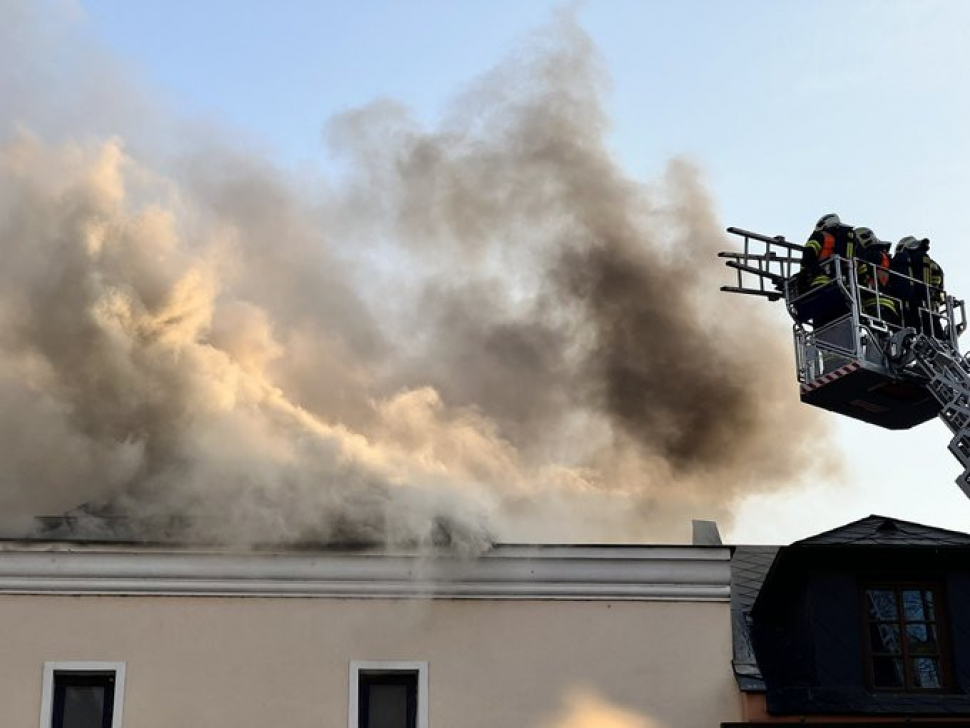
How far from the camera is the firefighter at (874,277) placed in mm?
17250

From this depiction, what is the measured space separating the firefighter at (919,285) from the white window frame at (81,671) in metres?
11.0

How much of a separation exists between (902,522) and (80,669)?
755 cm

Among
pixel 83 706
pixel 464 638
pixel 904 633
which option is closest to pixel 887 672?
pixel 904 633

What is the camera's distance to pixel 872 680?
11.8 meters

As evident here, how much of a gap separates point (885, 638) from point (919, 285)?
23.0 feet

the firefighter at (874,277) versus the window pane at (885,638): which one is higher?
the firefighter at (874,277)

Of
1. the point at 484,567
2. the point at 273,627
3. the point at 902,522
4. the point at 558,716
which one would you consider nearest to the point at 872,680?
the point at 902,522

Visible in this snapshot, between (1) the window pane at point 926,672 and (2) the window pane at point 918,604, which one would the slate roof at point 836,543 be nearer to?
(2) the window pane at point 918,604

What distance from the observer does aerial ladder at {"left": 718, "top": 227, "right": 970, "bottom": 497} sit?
1675 cm

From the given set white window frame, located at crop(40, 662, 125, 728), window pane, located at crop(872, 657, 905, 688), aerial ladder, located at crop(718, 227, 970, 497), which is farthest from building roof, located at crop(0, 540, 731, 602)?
aerial ladder, located at crop(718, 227, 970, 497)

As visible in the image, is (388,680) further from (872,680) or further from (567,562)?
(872,680)

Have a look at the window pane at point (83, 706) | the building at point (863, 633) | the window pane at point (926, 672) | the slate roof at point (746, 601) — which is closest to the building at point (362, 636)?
the window pane at point (83, 706)

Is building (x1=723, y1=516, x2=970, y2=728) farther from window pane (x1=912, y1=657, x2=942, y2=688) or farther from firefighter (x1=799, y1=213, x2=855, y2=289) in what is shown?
firefighter (x1=799, y1=213, x2=855, y2=289)

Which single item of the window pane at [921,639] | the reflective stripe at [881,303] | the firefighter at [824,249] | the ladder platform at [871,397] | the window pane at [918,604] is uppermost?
the firefighter at [824,249]
